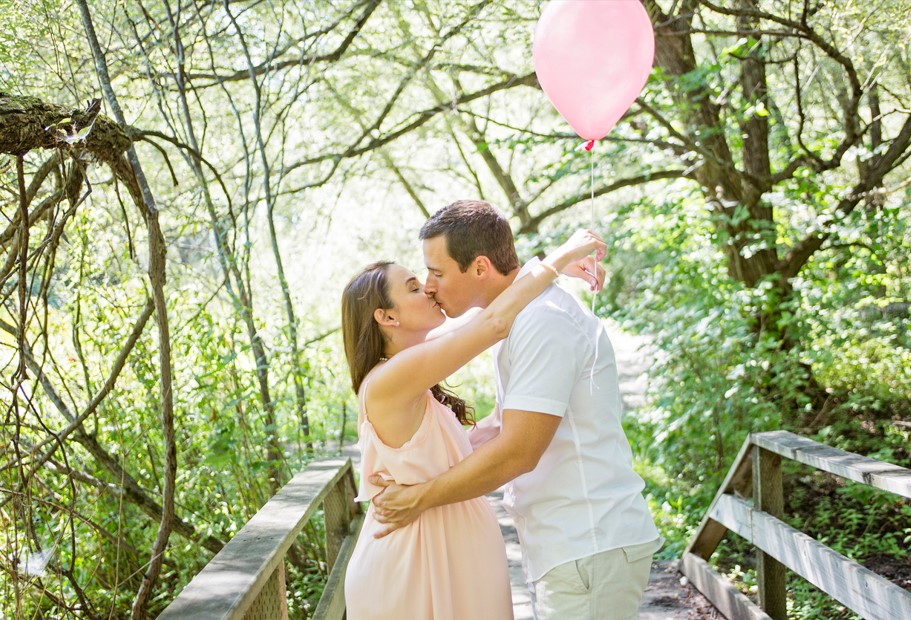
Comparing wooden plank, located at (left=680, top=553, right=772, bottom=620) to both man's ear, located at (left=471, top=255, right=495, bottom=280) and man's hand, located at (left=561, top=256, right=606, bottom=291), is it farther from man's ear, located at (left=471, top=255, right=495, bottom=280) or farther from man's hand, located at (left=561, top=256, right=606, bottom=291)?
man's ear, located at (left=471, top=255, right=495, bottom=280)

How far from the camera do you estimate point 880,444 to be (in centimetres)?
686

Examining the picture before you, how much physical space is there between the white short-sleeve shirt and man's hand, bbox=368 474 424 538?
0.30 meters

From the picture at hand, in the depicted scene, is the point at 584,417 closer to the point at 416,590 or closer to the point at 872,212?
the point at 416,590

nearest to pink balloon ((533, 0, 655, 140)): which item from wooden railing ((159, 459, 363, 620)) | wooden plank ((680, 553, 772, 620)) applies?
wooden railing ((159, 459, 363, 620))

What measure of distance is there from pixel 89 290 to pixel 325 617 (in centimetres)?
211

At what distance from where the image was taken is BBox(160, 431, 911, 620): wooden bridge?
1994 millimetres

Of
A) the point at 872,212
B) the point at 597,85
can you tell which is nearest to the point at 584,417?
the point at 597,85

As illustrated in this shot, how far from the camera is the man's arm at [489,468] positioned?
2.20m

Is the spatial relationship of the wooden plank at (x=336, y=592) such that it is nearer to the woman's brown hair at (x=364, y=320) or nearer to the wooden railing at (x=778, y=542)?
the woman's brown hair at (x=364, y=320)

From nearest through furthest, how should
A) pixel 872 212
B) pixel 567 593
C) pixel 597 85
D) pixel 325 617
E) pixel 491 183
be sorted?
1. pixel 567 593
2. pixel 597 85
3. pixel 325 617
4. pixel 872 212
5. pixel 491 183

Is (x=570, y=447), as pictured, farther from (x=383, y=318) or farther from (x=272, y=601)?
(x=272, y=601)

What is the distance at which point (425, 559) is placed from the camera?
7.81 feet

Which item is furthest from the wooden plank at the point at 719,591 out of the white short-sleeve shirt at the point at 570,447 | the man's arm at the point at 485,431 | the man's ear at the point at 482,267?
the man's ear at the point at 482,267

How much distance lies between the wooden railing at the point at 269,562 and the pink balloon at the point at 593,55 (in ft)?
5.43
